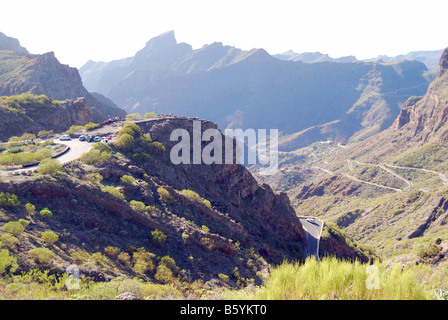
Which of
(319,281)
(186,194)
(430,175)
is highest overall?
(319,281)

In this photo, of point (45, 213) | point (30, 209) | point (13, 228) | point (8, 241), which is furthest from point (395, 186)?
point (8, 241)

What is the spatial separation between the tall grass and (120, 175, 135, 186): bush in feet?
62.2

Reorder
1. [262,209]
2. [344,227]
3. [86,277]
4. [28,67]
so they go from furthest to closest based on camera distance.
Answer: [28,67]
[344,227]
[262,209]
[86,277]

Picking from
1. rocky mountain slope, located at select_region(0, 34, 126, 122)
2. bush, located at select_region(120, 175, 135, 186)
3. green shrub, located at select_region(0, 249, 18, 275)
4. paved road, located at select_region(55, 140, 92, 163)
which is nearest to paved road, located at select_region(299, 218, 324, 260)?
bush, located at select_region(120, 175, 135, 186)

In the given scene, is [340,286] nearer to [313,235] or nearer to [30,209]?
[30,209]

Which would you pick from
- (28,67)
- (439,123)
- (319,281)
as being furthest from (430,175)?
(28,67)

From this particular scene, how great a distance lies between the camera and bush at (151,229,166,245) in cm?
1937

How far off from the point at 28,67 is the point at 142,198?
281ft

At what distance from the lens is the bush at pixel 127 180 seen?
2406 cm

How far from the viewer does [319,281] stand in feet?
23.6

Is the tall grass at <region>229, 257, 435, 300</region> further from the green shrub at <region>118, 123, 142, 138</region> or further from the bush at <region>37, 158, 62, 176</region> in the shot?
the green shrub at <region>118, 123, 142, 138</region>

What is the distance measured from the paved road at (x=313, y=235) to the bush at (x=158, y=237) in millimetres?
22220

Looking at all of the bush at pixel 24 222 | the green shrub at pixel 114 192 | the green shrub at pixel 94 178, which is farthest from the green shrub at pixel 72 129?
the bush at pixel 24 222
